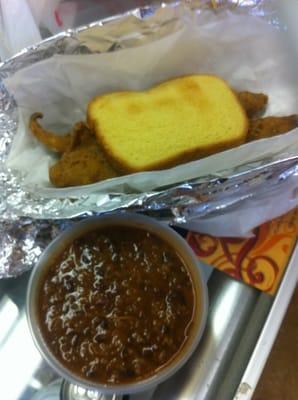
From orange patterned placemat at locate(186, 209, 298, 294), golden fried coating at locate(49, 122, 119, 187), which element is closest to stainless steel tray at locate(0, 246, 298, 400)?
orange patterned placemat at locate(186, 209, 298, 294)

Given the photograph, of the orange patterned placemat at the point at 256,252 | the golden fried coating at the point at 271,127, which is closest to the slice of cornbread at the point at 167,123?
the golden fried coating at the point at 271,127

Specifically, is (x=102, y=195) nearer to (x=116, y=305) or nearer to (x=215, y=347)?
(x=116, y=305)

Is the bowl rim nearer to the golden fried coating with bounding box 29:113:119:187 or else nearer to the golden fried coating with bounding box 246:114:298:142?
the golden fried coating with bounding box 29:113:119:187

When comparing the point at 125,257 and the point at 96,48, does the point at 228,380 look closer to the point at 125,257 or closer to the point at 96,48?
the point at 125,257

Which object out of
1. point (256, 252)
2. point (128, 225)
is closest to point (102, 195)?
point (128, 225)

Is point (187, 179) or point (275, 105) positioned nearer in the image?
point (187, 179)

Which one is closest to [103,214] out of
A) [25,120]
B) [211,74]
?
[25,120]
